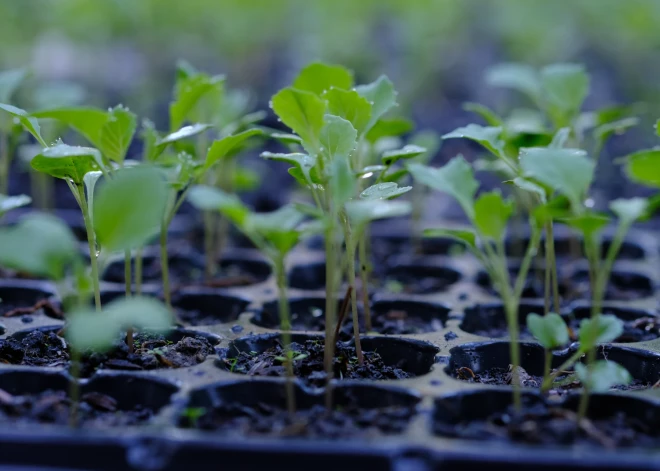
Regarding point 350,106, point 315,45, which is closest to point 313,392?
point 350,106

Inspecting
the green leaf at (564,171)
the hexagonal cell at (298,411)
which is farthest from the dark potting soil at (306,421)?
the green leaf at (564,171)

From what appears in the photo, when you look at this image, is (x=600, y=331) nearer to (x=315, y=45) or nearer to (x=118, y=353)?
(x=118, y=353)

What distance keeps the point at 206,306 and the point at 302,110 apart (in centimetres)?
59

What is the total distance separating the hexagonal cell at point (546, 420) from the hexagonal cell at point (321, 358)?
134 millimetres

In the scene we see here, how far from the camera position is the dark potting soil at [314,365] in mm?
863

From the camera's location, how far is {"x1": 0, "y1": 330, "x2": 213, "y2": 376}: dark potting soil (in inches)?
34.3

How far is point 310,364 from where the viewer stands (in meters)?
0.89

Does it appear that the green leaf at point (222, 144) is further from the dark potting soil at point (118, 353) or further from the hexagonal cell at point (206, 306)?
the hexagonal cell at point (206, 306)

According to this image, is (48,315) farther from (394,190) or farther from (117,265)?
(394,190)

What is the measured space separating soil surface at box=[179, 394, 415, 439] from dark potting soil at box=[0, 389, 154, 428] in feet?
0.26

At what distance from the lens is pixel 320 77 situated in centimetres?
98

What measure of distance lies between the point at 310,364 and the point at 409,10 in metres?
2.96

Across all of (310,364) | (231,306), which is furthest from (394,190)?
(231,306)

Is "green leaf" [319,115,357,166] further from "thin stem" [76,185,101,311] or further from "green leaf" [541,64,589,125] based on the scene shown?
"green leaf" [541,64,589,125]
